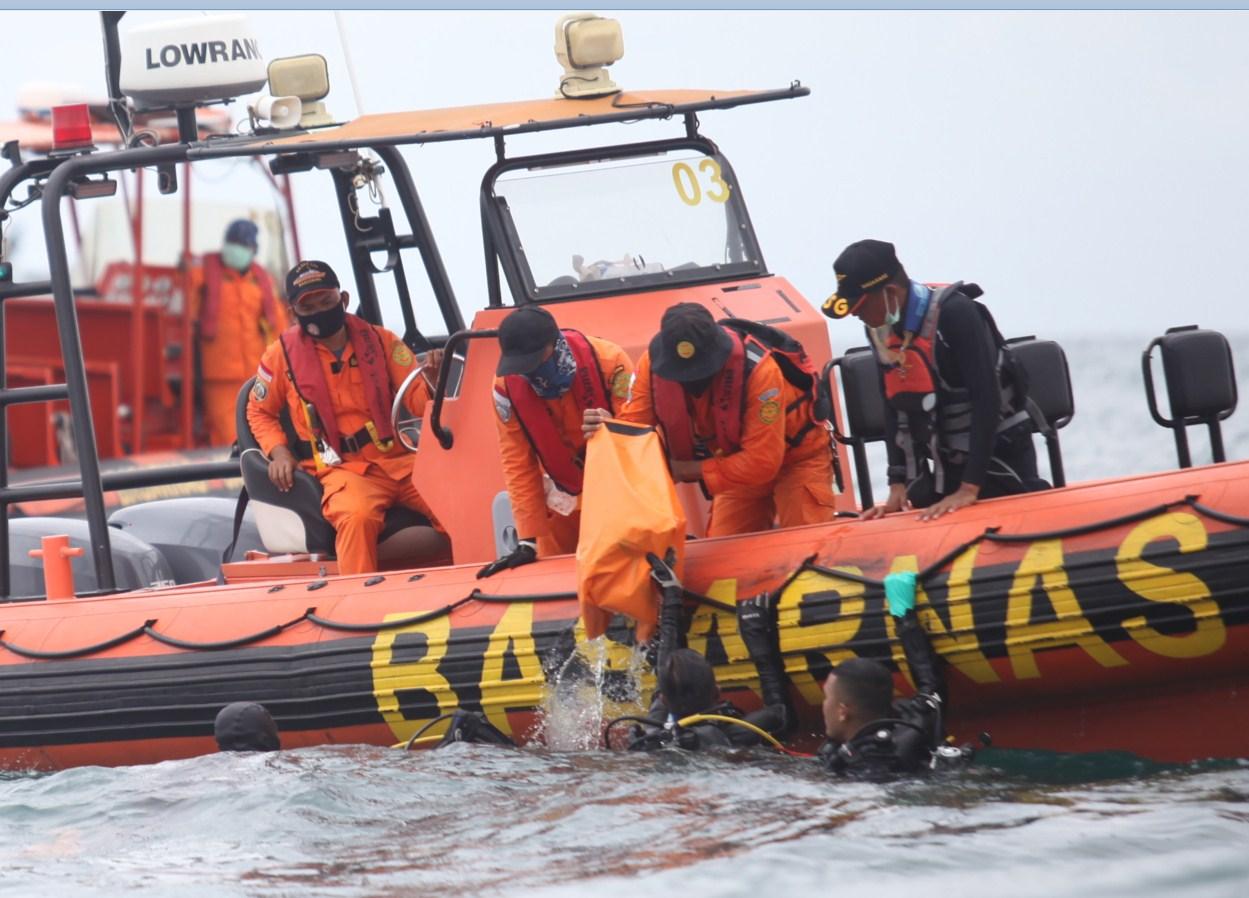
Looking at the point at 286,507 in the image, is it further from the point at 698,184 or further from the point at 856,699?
the point at 856,699

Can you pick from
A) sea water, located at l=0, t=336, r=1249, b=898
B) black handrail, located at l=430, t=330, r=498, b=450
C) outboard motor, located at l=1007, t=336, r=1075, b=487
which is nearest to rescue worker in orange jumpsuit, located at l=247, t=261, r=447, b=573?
black handrail, located at l=430, t=330, r=498, b=450

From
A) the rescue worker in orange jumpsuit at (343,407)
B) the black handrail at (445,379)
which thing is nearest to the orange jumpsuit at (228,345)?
the rescue worker in orange jumpsuit at (343,407)

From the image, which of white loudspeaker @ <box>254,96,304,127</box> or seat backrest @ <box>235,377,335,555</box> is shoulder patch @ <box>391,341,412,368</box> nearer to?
seat backrest @ <box>235,377,335,555</box>

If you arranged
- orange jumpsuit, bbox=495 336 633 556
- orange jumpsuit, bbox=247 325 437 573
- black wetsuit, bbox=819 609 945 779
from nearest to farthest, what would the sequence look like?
black wetsuit, bbox=819 609 945 779 → orange jumpsuit, bbox=495 336 633 556 → orange jumpsuit, bbox=247 325 437 573

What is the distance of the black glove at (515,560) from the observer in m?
5.98

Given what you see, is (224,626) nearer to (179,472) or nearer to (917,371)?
(179,472)

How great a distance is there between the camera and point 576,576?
5.69m

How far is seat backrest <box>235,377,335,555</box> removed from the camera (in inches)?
272

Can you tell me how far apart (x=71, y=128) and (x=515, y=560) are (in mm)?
2689

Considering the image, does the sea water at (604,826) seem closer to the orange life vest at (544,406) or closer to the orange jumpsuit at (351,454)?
the orange life vest at (544,406)

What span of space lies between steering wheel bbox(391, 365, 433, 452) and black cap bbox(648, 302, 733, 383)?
4.51 ft

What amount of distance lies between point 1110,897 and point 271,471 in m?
3.86

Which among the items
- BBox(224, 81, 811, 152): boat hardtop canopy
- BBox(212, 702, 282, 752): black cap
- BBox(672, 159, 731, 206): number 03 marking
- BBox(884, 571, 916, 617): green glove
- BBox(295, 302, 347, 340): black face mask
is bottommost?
BBox(212, 702, 282, 752): black cap

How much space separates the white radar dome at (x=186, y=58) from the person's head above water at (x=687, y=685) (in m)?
3.22
